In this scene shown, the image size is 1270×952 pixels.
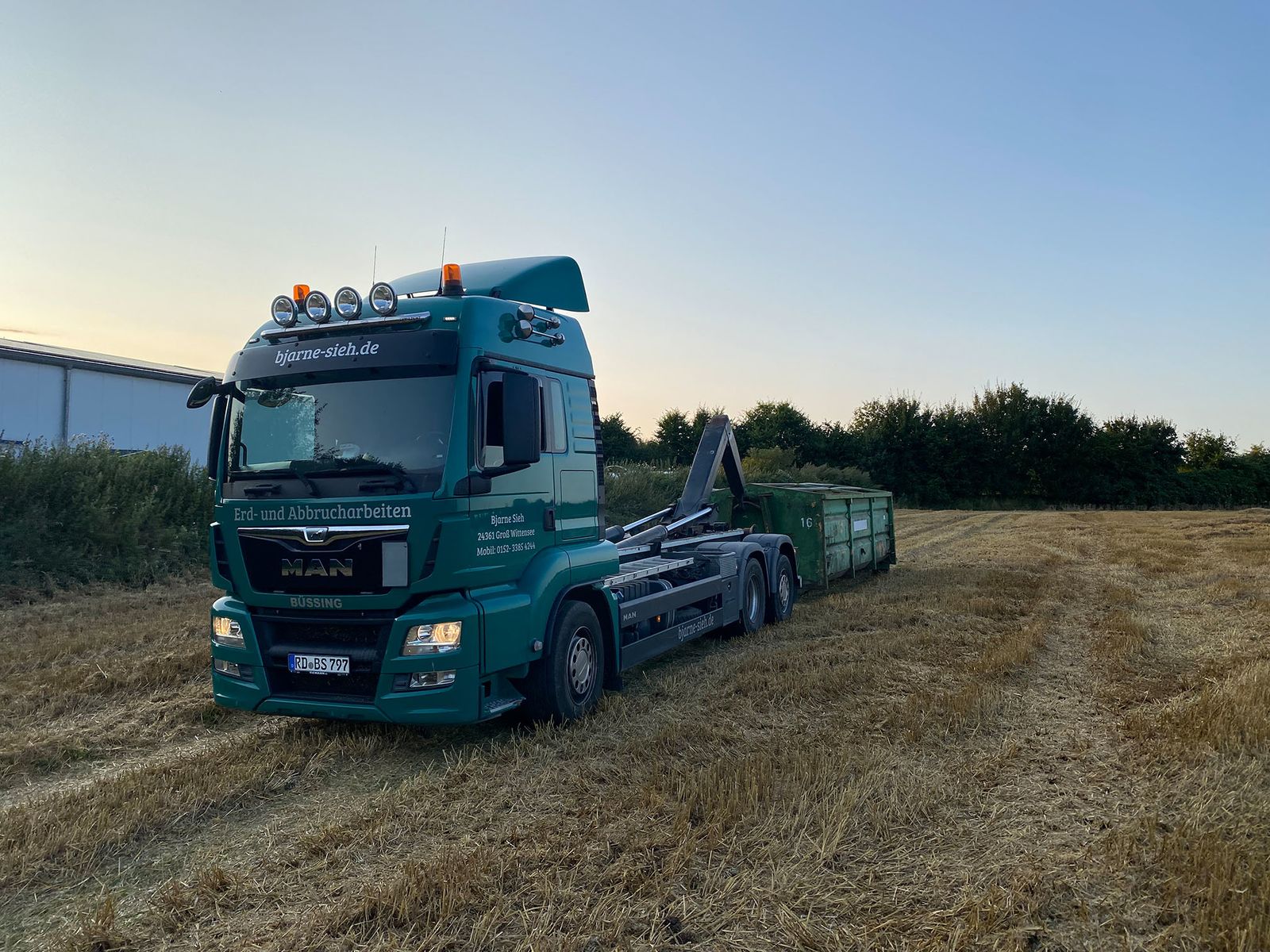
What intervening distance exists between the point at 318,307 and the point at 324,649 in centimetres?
225

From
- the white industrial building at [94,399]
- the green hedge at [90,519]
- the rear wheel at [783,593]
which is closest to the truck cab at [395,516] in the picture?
the rear wheel at [783,593]

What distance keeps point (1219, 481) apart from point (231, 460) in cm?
5546

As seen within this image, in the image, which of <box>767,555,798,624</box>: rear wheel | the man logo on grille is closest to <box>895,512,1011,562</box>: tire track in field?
<box>767,555,798,624</box>: rear wheel

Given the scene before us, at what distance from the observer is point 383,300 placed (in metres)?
5.89

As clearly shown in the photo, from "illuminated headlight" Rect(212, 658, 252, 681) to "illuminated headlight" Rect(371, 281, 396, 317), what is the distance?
8.01ft

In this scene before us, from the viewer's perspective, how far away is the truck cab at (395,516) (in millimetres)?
5453

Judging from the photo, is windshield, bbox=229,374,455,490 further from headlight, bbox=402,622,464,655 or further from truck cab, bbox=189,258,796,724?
headlight, bbox=402,622,464,655

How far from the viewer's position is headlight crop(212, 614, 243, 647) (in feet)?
19.3

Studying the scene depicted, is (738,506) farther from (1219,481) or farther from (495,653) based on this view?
(1219,481)

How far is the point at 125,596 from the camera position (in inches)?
488

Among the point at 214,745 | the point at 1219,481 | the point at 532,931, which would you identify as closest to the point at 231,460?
the point at 214,745

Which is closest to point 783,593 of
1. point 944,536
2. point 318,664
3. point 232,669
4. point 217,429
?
point 318,664

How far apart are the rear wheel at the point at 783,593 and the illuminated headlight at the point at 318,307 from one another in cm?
654

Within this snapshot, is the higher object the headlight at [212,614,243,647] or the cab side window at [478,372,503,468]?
the cab side window at [478,372,503,468]
